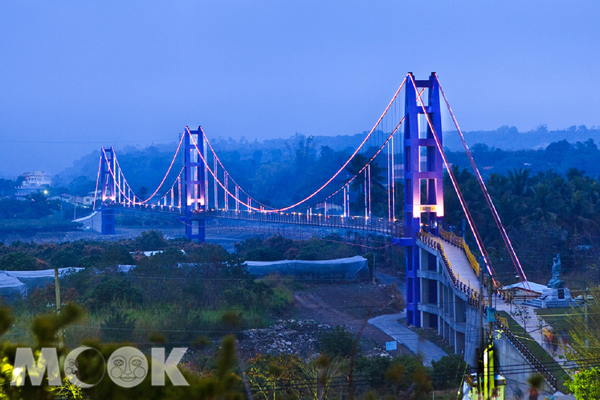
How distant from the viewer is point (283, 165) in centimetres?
9650

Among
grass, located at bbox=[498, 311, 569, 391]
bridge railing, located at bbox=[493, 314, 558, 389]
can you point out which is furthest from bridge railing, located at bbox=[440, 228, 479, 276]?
bridge railing, located at bbox=[493, 314, 558, 389]

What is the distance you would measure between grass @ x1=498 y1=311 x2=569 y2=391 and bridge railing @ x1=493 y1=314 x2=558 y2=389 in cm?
12

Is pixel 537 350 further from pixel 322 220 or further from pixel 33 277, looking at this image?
pixel 322 220

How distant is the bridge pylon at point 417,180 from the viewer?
68.1 ft

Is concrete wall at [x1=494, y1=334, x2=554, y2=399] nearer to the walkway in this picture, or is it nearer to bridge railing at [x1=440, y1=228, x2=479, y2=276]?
the walkway

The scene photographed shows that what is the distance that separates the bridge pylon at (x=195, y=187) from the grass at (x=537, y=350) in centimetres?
2730

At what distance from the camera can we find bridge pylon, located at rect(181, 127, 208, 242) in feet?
133

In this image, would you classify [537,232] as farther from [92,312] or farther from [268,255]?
[92,312]

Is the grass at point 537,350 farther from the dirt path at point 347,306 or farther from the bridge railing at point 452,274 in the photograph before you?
the dirt path at point 347,306

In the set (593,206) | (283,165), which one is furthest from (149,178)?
(593,206)

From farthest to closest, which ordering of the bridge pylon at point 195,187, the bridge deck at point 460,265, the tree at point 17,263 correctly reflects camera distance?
the bridge pylon at point 195,187 < the tree at point 17,263 < the bridge deck at point 460,265

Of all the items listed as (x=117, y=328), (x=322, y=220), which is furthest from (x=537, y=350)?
(x=322, y=220)

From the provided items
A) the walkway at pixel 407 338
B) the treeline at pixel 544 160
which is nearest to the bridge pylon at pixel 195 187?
the walkway at pixel 407 338

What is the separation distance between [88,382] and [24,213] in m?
66.8
